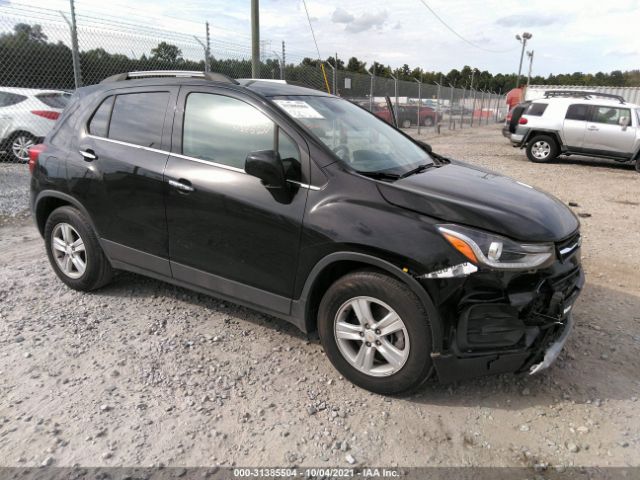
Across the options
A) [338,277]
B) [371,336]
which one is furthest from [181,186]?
[371,336]

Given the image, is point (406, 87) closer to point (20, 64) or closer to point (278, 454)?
point (20, 64)

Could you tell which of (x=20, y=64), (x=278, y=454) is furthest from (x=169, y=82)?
(x=20, y=64)

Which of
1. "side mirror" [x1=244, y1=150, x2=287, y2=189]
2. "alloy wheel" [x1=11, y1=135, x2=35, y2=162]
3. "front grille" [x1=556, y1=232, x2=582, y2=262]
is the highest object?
"side mirror" [x1=244, y1=150, x2=287, y2=189]

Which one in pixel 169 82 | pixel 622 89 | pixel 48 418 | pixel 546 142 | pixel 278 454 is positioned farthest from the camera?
pixel 622 89

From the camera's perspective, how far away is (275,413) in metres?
2.71

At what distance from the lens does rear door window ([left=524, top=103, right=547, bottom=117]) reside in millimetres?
13509

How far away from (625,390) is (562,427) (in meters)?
0.64

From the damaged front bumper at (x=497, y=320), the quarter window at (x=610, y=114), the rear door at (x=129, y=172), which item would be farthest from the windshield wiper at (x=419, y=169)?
the quarter window at (x=610, y=114)

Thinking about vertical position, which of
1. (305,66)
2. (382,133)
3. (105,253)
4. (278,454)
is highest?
(305,66)

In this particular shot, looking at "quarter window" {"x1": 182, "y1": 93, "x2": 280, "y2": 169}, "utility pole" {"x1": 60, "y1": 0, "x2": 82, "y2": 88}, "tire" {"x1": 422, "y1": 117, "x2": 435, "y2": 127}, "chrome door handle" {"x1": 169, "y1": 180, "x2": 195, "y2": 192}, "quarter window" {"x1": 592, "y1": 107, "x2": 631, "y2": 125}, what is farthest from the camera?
"tire" {"x1": 422, "y1": 117, "x2": 435, "y2": 127}

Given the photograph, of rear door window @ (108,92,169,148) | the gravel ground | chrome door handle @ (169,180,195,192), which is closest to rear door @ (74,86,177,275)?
rear door window @ (108,92,169,148)

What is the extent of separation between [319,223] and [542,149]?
1247 cm

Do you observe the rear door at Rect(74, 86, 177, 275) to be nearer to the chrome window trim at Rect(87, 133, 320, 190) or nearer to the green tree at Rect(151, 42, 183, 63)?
the chrome window trim at Rect(87, 133, 320, 190)

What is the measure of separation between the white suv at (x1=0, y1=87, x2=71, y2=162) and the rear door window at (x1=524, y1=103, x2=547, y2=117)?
11.7 metres
